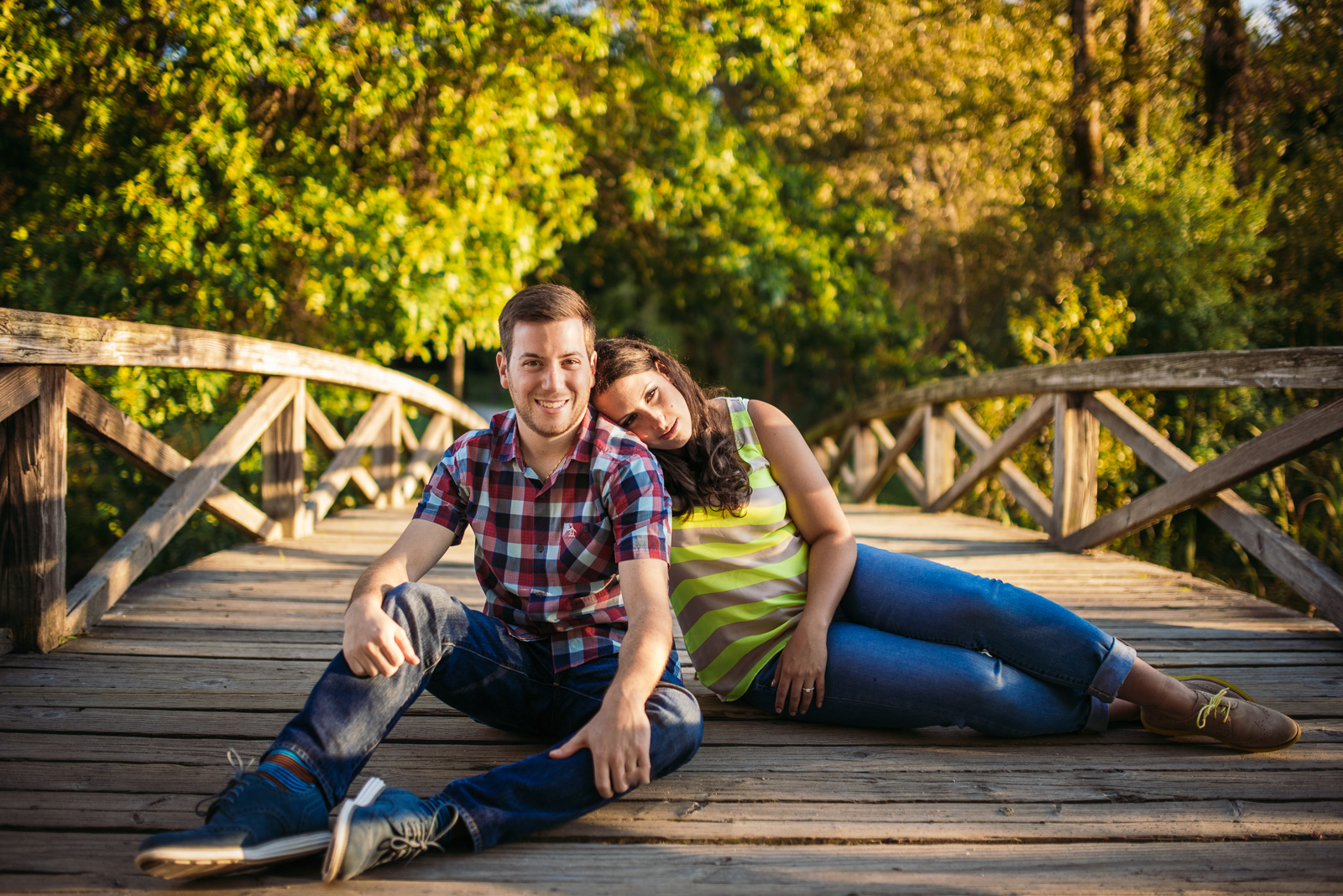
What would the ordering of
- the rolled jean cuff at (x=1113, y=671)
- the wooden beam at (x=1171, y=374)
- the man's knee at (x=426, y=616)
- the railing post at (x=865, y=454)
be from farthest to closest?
the railing post at (x=865, y=454), the wooden beam at (x=1171, y=374), the rolled jean cuff at (x=1113, y=671), the man's knee at (x=426, y=616)

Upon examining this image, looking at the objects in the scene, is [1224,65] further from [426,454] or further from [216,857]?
[216,857]

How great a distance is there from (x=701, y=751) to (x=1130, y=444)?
249 centimetres

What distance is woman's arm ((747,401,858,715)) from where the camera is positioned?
1.84m

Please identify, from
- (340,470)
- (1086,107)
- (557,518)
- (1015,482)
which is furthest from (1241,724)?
(1086,107)

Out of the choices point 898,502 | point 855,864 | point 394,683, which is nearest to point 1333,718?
point 855,864

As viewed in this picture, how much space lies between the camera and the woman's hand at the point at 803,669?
6.01 feet

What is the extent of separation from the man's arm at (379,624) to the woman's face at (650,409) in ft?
1.39

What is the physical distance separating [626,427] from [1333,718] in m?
1.73

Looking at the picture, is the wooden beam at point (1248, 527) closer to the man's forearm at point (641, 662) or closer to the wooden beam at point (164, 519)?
the man's forearm at point (641, 662)

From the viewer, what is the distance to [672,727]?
155 centimetres

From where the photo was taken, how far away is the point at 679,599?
195 cm

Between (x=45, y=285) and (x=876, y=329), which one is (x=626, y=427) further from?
(x=876, y=329)

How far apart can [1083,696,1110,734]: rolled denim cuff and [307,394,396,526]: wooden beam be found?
3341 millimetres

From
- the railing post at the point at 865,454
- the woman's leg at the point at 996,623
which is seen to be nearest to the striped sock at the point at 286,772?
the woman's leg at the point at 996,623
